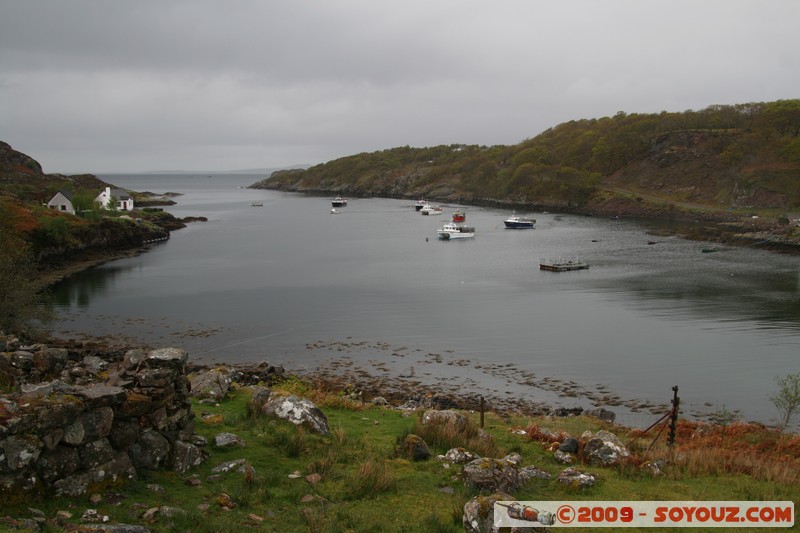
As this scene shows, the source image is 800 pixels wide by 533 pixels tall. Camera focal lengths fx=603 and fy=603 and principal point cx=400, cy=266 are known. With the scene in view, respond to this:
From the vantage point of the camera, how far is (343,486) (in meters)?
13.0

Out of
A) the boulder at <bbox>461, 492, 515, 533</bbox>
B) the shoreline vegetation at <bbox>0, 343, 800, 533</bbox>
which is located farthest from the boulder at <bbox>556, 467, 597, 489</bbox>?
the boulder at <bbox>461, 492, 515, 533</bbox>

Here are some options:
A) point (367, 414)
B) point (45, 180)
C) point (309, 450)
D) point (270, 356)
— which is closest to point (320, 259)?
point (270, 356)

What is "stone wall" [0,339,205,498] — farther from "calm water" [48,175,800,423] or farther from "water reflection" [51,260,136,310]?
"water reflection" [51,260,136,310]

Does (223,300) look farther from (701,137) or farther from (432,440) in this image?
(701,137)

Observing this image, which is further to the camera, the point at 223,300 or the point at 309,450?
the point at 223,300

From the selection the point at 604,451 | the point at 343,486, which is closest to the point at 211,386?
the point at 343,486

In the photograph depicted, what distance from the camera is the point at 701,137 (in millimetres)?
172750

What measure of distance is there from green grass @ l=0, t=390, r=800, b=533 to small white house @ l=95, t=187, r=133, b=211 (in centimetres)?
10109

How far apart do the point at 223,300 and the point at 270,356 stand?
726 inches

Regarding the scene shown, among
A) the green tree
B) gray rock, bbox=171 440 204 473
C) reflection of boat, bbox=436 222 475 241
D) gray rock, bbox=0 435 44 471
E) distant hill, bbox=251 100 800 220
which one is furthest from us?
distant hill, bbox=251 100 800 220

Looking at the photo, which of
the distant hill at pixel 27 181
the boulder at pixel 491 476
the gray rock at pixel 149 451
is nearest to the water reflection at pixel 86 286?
the distant hill at pixel 27 181

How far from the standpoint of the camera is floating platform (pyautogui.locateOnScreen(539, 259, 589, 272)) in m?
70.5

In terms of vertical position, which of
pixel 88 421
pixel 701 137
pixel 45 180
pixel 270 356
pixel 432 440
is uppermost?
pixel 701 137

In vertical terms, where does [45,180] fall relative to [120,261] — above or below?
above
